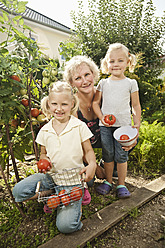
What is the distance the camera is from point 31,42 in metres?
1.52

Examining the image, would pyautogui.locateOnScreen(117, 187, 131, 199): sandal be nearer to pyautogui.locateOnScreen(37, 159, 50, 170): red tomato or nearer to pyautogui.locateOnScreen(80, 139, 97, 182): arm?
pyautogui.locateOnScreen(80, 139, 97, 182): arm

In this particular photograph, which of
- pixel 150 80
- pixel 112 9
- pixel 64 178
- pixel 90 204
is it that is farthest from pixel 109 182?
pixel 112 9

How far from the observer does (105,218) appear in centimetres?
167

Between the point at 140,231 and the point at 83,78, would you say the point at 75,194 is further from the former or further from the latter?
the point at 83,78

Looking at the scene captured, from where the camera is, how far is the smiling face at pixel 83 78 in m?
→ 1.97

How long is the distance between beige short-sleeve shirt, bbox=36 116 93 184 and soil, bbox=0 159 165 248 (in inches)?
18.8

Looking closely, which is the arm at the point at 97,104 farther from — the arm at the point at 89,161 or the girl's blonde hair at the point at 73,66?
the arm at the point at 89,161

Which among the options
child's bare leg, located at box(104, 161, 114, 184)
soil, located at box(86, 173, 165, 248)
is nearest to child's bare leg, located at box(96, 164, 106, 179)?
child's bare leg, located at box(104, 161, 114, 184)

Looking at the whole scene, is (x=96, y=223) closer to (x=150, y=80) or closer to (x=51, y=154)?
(x=51, y=154)

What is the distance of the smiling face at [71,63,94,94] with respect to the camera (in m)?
1.97

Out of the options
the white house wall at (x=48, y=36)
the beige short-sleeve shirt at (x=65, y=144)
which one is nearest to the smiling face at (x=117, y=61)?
the beige short-sleeve shirt at (x=65, y=144)

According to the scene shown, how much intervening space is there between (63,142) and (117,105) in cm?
74

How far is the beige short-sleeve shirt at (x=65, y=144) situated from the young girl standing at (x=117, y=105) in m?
0.39

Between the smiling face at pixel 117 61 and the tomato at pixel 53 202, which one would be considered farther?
the smiling face at pixel 117 61
